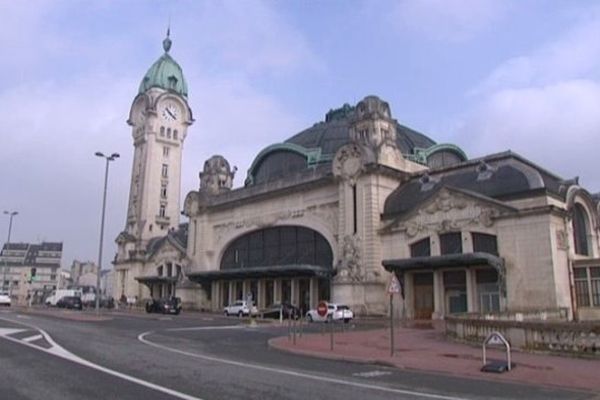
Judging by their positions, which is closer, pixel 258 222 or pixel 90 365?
pixel 90 365

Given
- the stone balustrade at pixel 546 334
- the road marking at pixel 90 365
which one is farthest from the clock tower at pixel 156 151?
the stone balustrade at pixel 546 334

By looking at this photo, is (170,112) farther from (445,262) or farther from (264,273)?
(445,262)

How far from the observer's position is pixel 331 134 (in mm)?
71062

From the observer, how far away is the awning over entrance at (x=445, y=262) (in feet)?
130

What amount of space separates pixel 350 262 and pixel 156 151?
170 feet

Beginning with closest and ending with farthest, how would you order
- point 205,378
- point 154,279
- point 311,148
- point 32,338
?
1. point 205,378
2. point 32,338
3. point 311,148
4. point 154,279

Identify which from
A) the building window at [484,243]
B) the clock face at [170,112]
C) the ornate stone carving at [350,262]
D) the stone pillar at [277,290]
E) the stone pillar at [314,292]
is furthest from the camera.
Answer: the clock face at [170,112]

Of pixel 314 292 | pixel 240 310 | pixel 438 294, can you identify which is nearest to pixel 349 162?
pixel 314 292

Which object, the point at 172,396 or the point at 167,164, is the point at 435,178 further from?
the point at 167,164

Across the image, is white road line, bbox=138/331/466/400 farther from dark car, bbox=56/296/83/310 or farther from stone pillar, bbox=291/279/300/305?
dark car, bbox=56/296/83/310

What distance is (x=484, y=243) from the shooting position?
42.2 m

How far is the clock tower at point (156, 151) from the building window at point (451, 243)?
2141 inches

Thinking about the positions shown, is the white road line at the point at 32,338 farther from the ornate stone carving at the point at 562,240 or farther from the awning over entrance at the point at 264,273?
the ornate stone carving at the point at 562,240

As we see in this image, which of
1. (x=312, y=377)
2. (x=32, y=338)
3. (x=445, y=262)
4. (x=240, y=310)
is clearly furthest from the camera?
A: (x=240, y=310)
